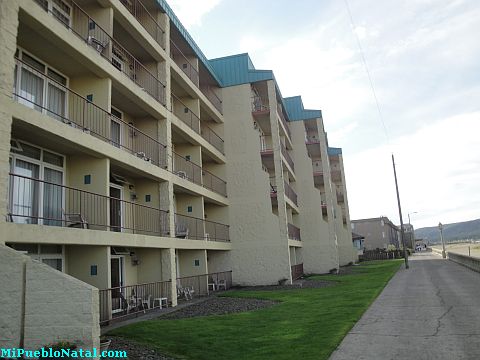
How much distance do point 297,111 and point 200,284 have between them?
24.4m

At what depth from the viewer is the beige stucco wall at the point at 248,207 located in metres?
26.3

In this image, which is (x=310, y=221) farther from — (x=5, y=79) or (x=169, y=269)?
(x=5, y=79)

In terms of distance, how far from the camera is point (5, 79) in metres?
9.56

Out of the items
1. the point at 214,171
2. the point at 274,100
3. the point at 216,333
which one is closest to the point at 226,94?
the point at 274,100

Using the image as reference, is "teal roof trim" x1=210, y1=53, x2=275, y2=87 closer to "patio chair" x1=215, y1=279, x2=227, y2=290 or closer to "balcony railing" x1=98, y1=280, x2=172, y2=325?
"patio chair" x1=215, y1=279, x2=227, y2=290

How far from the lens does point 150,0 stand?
1977cm

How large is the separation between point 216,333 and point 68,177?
7.35m

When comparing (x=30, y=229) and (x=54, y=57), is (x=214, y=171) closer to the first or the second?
(x=54, y=57)

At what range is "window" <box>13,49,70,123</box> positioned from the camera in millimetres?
11898

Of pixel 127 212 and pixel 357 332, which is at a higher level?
pixel 127 212

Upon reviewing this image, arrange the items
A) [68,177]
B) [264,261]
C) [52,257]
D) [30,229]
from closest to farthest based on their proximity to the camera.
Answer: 1. [30,229]
2. [52,257]
3. [68,177]
4. [264,261]

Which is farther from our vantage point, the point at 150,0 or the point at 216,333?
the point at 150,0

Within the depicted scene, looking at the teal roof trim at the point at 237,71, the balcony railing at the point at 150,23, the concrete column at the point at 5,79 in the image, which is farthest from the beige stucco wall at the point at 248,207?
the concrete column at the point at 5,79

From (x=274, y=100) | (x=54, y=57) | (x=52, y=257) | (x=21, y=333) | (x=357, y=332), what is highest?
(x=274, y=100)
